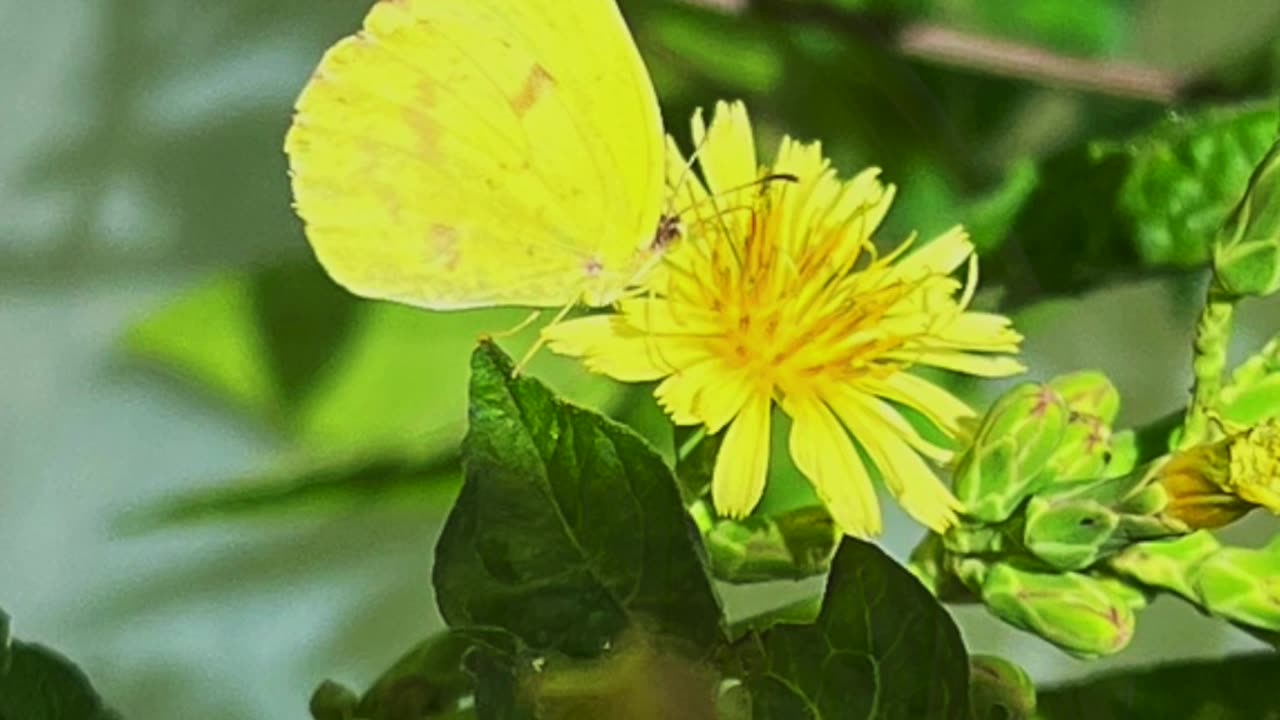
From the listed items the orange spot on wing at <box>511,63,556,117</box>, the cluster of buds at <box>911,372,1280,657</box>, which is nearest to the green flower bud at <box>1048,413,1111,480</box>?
the cluster of buds at <box>911,372,1280,657</box>

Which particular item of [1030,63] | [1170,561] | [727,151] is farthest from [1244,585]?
[1030,63]

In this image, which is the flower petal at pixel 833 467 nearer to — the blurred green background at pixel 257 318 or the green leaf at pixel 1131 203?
the green leaf at pixel 1131 203

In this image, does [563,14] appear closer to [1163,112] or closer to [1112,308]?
[1163,112]

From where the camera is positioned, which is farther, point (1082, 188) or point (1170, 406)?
point (1170, 406)

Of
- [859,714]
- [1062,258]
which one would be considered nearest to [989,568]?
[859,714]

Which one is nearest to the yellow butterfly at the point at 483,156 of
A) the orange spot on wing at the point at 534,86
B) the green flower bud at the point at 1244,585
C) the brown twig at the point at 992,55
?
→ the orange spot on wing at the point at 534,86

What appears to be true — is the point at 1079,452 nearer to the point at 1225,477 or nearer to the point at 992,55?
the point at 1225,477
